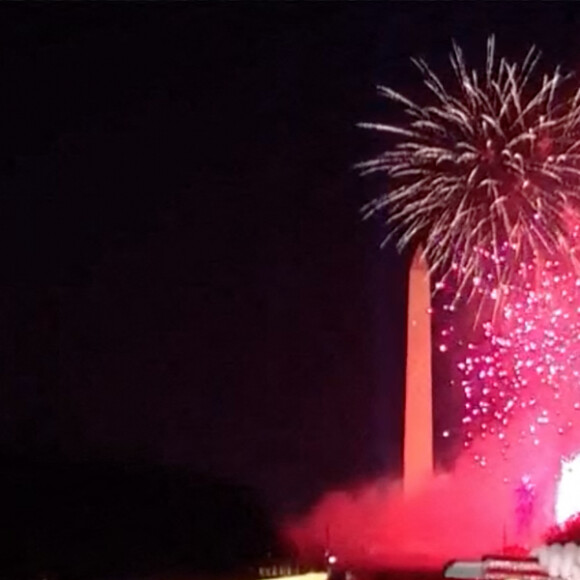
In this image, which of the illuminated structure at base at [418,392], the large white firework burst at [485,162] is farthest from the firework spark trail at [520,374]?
the large white firework burst at [485,162]

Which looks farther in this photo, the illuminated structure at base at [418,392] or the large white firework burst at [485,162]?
the illuminated structure at base at [418,392]

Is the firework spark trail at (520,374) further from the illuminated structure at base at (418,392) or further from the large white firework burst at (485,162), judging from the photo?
the large white firework burst at (485,162)

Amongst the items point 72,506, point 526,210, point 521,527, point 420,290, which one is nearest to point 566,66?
point 526,210

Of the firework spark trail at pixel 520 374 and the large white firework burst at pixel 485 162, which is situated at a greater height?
the large white firework burst at pixel 485 162

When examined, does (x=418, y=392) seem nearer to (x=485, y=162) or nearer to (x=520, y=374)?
(x=520, y=374)

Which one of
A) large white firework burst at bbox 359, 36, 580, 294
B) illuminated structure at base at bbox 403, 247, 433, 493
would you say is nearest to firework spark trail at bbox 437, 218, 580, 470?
illuminated structure at base at bbox 403, 247, 433, 493

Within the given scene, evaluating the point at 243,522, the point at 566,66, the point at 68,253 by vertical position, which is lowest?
the point at 243,522

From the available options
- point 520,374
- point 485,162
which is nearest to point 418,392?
point 520,374

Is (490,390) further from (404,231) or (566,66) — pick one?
(566,66)
